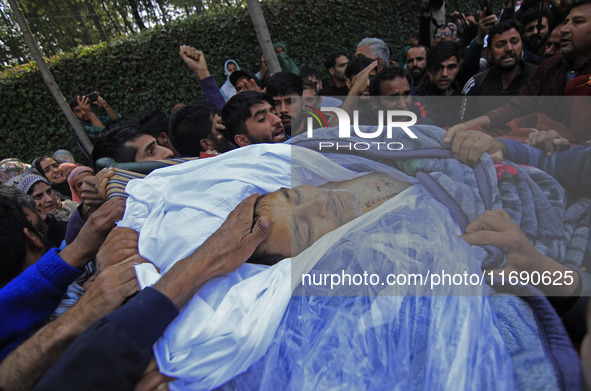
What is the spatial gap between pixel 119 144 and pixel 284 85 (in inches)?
70.5

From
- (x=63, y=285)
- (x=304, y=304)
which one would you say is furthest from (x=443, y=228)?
(x=63, y=285)

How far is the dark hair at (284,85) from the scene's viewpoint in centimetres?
369

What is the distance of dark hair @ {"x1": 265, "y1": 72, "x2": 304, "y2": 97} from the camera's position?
369 cm

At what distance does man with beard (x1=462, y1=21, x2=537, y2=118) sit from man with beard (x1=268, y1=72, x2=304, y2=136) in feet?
5.54

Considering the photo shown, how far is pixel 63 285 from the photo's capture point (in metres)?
1.55

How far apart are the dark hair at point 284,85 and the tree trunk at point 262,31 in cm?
236

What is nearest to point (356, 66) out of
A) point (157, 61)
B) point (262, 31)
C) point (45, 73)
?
point (262, 31)

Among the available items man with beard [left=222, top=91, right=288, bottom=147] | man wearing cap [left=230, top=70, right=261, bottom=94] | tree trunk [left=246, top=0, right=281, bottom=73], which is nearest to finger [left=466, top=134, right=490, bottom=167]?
man with beard [left=222, top=91, right=288, bottom=147]

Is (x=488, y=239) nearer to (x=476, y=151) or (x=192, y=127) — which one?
(x=476, y=151)

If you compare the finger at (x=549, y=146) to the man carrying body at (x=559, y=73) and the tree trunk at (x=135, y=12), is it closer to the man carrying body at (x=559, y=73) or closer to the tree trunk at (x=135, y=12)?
the man carrying body at (x=559, y=73)

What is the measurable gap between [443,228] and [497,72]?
2.79 m

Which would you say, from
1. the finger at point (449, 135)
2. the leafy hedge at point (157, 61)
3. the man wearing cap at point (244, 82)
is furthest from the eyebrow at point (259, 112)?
the leafy hedge at point (157, 61)

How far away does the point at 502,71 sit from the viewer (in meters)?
3.33

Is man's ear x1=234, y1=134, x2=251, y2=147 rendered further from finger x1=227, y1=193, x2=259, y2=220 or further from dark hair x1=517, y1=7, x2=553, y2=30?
dark hair x1=517, y1=7, x2=553, y2=30
